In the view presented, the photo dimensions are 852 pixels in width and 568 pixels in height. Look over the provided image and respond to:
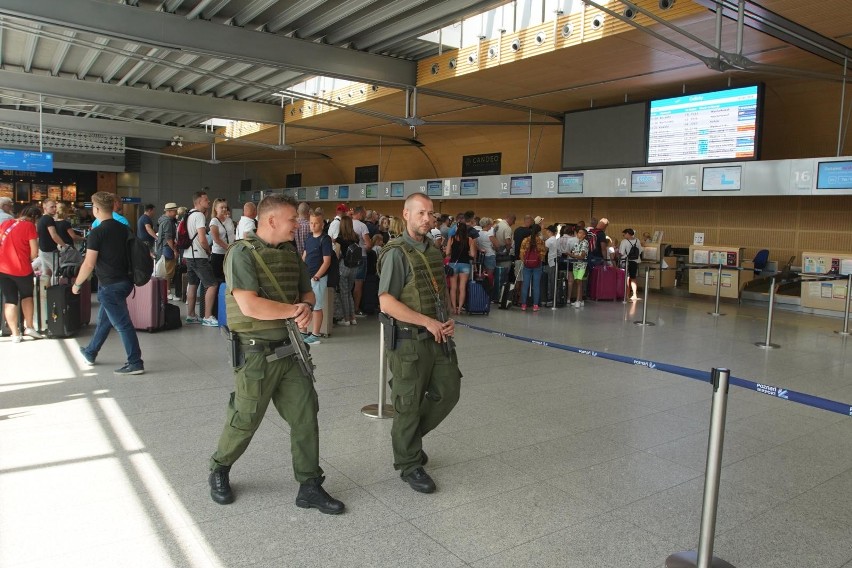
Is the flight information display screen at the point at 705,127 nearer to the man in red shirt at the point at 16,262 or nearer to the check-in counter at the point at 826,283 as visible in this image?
the check-in counter at the point at 826,283

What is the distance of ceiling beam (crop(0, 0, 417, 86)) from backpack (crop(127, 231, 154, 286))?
3.41 meters

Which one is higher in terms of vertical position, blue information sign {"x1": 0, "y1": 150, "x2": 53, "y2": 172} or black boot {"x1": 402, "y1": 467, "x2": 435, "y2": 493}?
blue information sign {"x1": 0, "y1": 150, "x2": 53, "y2": 172}

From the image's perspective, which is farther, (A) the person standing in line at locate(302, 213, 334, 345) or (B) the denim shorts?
(B) the denim shorts

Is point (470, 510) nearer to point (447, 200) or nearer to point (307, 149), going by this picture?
point (447, 200)

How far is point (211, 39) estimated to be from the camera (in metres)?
8.59

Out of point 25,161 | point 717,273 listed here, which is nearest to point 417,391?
point 717,273

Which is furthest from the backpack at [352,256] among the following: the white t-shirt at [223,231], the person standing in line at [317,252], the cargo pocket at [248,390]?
the cargo pocket at [248,390]

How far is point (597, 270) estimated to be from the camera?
12.8 metres

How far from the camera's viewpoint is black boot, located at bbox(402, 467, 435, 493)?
3426mm

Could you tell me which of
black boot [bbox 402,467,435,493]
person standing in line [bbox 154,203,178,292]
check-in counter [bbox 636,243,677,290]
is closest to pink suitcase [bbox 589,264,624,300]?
check-in counter [bbox 636,243,677,290]

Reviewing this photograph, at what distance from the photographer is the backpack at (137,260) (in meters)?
5.84

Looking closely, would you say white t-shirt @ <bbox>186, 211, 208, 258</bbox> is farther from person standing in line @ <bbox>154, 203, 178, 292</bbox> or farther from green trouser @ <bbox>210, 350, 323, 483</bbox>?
green trouser @ <bbox>210, 350, 323, 483</bbox>

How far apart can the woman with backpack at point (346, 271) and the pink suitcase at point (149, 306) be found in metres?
2.35

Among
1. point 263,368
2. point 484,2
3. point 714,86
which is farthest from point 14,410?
point 714,86
